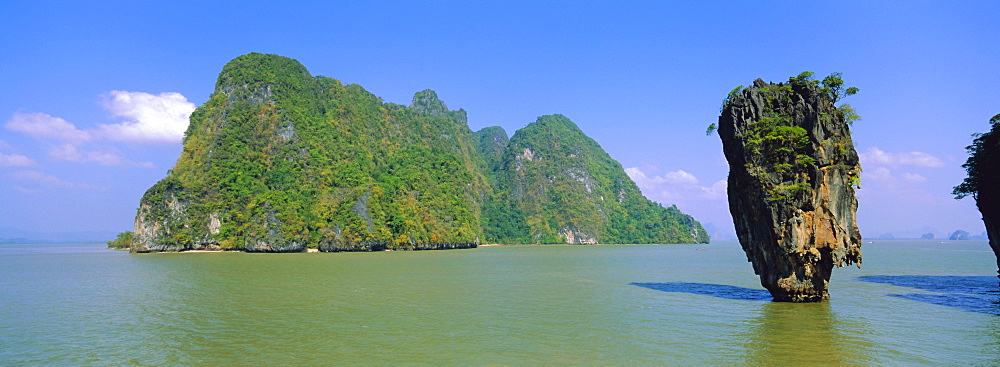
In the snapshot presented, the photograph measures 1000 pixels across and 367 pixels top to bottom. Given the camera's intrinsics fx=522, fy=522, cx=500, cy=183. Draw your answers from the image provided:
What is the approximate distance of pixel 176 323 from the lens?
841 inches

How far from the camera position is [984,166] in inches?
1136

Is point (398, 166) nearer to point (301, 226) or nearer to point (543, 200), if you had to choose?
point (301, 226)

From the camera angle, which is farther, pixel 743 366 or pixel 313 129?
pixel 313 129

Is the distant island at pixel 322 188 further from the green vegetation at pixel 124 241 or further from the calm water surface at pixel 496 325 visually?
the calm water surface at pixel 496 325

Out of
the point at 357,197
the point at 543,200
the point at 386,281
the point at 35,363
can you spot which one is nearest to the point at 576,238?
the point at 543,200

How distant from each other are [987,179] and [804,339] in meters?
20.6

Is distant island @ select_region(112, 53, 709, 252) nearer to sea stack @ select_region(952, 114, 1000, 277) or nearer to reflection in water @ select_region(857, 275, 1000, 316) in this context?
reflection in water @ select_region(857, 275, 1000, 316)

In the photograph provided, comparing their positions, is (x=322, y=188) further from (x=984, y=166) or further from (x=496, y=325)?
(x=984, y=166)

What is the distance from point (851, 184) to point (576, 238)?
488ft

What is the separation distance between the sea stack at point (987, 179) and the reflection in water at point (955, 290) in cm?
259

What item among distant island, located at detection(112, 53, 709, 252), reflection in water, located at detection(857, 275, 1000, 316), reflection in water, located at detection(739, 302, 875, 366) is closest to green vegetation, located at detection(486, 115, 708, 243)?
distant island, located at detection(112, 53, 709, 252)

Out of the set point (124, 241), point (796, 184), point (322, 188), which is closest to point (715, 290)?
point (796, 184)

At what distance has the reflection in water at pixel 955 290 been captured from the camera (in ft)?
82.6

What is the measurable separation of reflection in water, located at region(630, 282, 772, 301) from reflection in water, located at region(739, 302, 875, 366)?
5086mm
